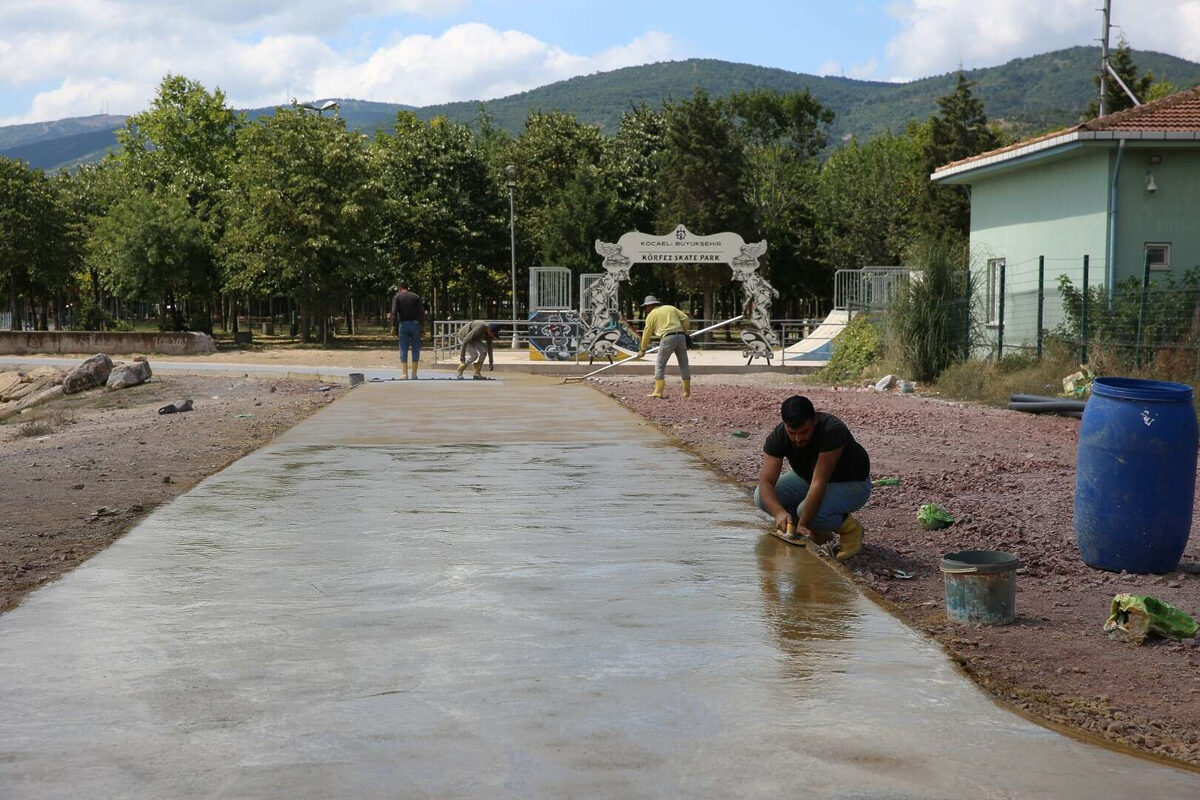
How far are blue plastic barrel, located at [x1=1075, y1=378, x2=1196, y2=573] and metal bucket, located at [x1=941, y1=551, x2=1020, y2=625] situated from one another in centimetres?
138

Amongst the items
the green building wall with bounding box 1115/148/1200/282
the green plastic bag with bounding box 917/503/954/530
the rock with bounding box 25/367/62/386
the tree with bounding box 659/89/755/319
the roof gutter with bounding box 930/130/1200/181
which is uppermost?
the tree with bounding box 659/89/755/319

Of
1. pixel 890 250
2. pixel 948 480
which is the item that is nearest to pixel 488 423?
pixel 948 480

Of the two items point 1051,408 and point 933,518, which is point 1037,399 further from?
point 933,518

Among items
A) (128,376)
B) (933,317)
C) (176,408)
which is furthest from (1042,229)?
(128,376)

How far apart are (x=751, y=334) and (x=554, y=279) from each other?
23.2 ft

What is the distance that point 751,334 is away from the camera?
31156 mm

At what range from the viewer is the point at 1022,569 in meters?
7.32

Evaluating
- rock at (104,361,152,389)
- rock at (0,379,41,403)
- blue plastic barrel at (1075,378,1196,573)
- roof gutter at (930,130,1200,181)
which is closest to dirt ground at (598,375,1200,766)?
blue plastic barrel at (1075,378,1196,573)

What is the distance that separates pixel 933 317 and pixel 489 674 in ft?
59.7

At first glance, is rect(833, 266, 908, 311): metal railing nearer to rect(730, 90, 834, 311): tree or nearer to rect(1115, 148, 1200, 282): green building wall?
rect(1115, 148, 1200, 282): green building wall

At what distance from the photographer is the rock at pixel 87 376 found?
26969 mm

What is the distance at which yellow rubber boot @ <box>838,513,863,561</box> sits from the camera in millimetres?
7527

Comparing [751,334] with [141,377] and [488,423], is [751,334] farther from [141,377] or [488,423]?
[488,423]

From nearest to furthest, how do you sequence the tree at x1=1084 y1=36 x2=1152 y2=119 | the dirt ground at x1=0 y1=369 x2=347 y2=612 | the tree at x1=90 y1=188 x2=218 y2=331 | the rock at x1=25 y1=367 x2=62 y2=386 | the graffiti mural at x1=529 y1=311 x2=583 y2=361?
the dirt ground at x1=0 y1=369 x2=347 y2=612, the rock at x1=25 y1=367 x2=62 y2=386, the graffiti mural at x1=529 y1=311 x2=583 y2=361, the tree at x1=1084 y1=36 x2=1152 y2=119, the tree at x1=90 y1=188 x2=218 y2=331
